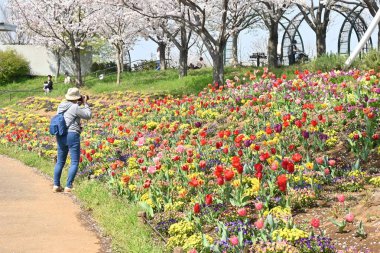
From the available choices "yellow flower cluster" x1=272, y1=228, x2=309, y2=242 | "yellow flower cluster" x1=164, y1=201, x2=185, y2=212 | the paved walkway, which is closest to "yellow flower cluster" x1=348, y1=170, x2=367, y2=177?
"yellow flower cluster" x1=272, y1=228, x2=309, y2=242

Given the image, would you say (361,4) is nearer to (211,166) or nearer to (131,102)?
(131,102)

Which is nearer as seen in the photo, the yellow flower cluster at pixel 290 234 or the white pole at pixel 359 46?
the yellow flower cluster at pixel 290 234

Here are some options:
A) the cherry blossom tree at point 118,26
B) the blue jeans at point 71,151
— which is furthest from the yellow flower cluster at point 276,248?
the cherry blossom tree at point 118,26

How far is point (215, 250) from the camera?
4.58m

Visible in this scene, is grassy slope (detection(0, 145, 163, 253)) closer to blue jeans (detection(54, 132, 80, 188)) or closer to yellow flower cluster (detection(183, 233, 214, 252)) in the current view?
blue jeans (detection(54, 132, 80, 188))

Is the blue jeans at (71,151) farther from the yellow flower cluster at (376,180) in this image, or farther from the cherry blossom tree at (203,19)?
the cherry blossom tree at (203,19)

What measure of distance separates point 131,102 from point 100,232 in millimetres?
14006

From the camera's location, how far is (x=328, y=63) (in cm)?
1614

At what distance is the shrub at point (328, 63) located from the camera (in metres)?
→ 15.9

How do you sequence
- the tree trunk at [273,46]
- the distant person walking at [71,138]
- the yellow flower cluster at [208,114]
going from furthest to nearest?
1. the tree trunk at [273,46]
2. the yellow flower cluster at [208,114]
3. the distant person walking at [71,138]

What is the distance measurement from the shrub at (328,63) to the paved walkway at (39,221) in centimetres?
999

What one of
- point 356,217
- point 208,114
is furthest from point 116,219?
point 208,114

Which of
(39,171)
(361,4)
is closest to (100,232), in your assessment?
(39,171)

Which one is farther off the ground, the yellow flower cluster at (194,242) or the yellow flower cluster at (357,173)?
the yellow flower cluster at (357,173)
